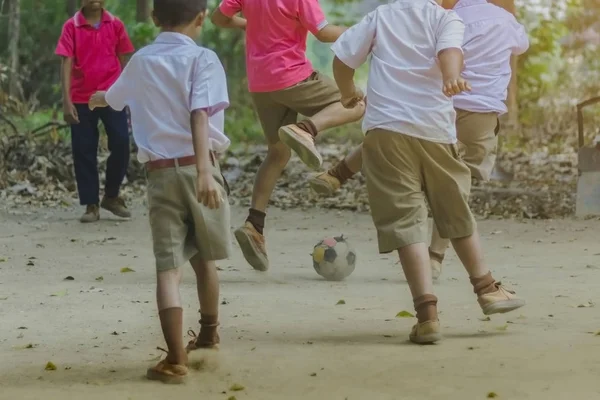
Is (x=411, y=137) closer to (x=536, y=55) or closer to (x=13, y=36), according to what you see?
(x=536, y=55)

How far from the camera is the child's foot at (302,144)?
5.78 meters

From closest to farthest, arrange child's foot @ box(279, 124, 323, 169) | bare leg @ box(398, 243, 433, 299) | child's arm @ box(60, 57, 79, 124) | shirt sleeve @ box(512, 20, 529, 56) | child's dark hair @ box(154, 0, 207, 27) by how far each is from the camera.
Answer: child's dark hair @ box(154, 0, 207, 27) < bare leg @ box(398, 243, 433, 299) < child's foot @ box(279, 124, 323, 169) < shirt sleeve @ box(512, 20, 529, 56) < child's arm @ box(60, 57, 79, 124)

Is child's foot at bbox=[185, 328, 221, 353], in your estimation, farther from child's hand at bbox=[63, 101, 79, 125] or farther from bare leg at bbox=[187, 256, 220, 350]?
child's hand at bbox=[63, 101, 79, 125]

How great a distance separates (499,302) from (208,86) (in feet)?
5.01

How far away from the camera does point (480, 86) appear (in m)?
6.10

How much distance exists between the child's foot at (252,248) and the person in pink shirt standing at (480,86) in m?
0.68

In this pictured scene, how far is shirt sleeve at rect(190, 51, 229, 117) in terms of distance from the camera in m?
4.20

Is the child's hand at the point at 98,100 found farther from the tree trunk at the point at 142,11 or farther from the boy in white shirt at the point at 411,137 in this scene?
the tree trunk at the point at 142,11

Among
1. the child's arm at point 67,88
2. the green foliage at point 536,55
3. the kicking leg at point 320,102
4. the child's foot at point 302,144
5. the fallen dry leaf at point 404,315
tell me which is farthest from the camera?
the green foliage at point 536,55

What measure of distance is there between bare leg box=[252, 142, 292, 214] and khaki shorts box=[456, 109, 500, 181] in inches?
42.1

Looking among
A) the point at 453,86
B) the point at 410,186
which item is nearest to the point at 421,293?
the point at 410,186

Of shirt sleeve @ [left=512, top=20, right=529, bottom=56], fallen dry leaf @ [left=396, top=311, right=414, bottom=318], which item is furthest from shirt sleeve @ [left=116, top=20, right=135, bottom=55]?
fallen dry leaf @ [left=396, top=311, right=414, bottom=318]

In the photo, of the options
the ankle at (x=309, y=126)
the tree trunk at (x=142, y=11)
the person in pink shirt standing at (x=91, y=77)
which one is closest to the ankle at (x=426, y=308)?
the ankle at (x=309, y=126)

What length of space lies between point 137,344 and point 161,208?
0.83 metres
